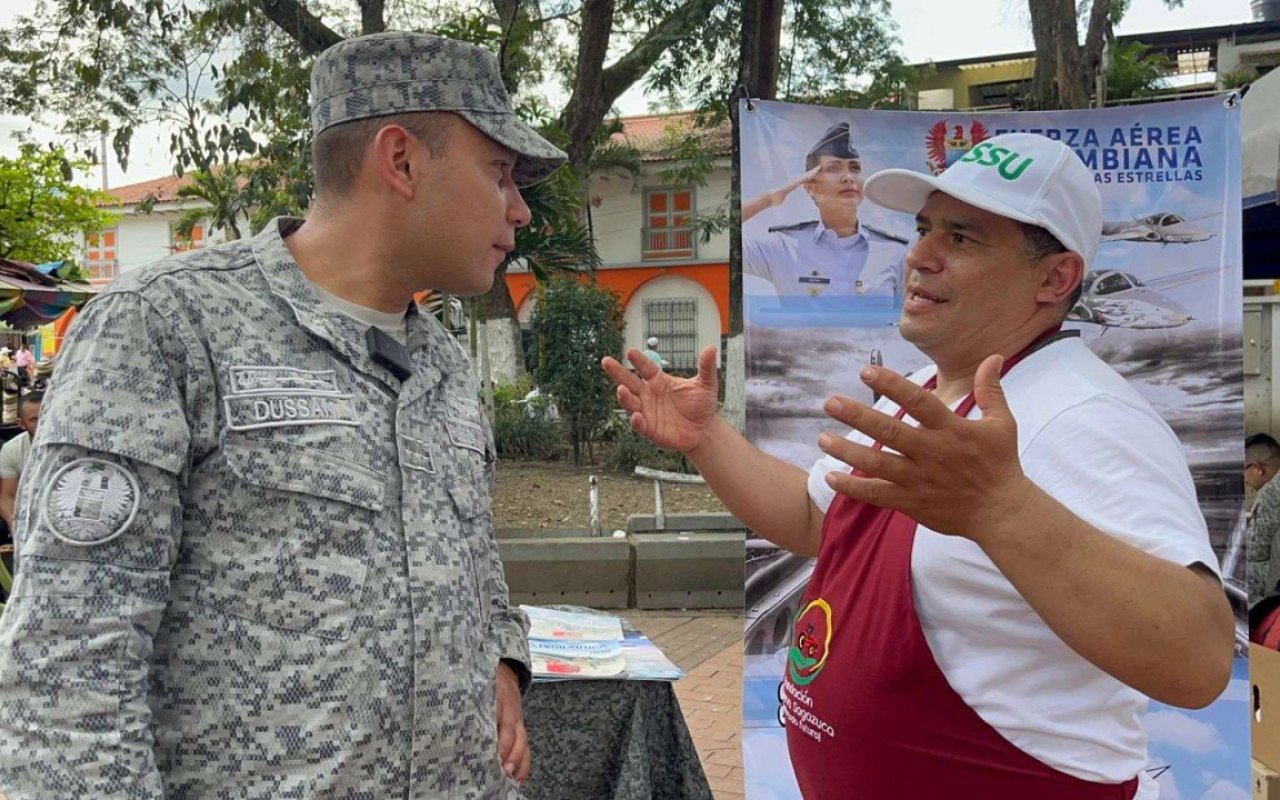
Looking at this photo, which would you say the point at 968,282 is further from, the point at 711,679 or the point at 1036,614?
the point at 711,679

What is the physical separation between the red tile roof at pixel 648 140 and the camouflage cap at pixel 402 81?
67.2 feet

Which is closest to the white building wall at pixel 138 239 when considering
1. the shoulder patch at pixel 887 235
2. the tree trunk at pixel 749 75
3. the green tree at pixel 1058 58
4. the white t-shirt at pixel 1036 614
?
the tree trunk at pixel 749 75

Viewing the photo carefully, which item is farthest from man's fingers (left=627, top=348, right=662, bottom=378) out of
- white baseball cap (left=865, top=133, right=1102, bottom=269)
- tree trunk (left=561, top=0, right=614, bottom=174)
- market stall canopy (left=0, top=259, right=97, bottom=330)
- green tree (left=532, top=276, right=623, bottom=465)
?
tree trunk (left=561, top=0, right=614, bottom=174)

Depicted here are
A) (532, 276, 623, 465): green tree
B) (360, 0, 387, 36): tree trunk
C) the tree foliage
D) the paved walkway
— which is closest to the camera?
the paved walkway

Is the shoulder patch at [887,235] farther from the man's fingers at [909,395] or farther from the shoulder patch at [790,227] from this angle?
the man's fingers at [909,395]

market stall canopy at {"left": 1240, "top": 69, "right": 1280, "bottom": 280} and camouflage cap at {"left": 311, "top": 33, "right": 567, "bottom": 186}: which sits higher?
market stall canopy at {"left": 1240, "top": 69, "right": 1280, "bottom": 280}

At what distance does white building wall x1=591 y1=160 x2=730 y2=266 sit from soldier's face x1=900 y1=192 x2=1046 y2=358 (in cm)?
2729

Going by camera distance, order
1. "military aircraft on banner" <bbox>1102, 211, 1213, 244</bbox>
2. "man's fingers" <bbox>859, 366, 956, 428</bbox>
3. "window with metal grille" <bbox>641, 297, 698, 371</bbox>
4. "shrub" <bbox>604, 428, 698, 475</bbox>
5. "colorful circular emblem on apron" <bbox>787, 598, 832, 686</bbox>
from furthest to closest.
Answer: "window with metal grille" <bbox>641, 297, 698, 371</bbox>, "shrub" <bbox>604, 428, 698, 475</bbox>, "military aircraft on banner" <bbox>1102, 211, 1213, 244</bbox>, "colorful circular emblem on apron" <bbox>787, 598, 832, 686</bbox>, "man's fingers" <bbox>859, 366, 956, 428</bbox>

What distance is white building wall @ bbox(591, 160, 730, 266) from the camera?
2900 centimetres

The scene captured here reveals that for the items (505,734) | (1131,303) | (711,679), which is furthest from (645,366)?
(711,679)

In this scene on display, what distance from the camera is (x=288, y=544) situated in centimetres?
145

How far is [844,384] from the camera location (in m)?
3.57

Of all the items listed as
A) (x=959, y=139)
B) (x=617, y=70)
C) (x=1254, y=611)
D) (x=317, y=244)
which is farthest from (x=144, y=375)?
(x=617, y=70)

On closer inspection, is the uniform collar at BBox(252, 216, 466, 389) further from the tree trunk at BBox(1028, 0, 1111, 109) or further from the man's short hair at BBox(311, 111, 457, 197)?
the tree trunk at BBox(1028, 0, 1111, 109)
